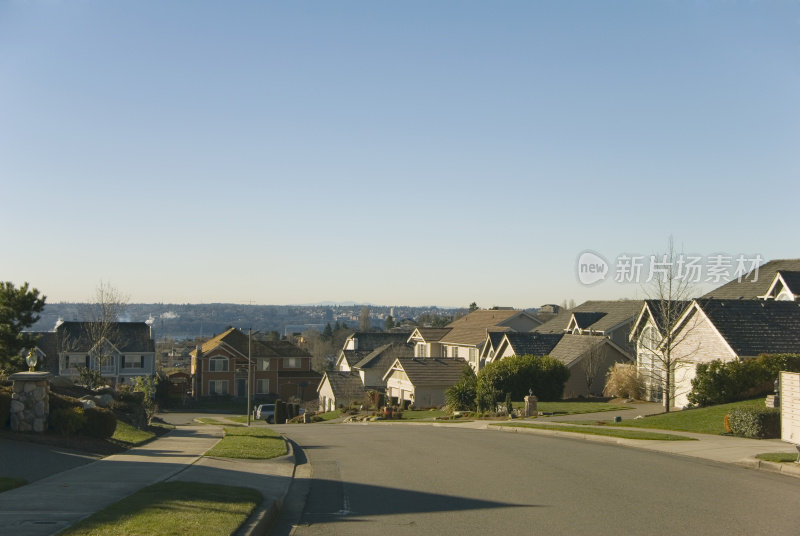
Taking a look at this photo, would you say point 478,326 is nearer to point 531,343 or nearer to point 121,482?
point 531,343

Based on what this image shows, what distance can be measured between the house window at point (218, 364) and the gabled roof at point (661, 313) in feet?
165

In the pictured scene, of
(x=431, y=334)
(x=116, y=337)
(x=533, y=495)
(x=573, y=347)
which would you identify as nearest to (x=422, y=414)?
(x=573, y=347)

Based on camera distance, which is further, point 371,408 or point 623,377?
point 371,408

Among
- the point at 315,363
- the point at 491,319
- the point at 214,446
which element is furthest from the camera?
the point at 315,363

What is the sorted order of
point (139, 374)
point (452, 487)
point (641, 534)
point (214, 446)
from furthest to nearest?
point (139, 374), point (214, 446), point (452, 487), point (641, 534)

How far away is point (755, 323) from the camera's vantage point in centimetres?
3591

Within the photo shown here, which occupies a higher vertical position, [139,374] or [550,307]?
[550,307]

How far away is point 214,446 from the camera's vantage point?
21.5m

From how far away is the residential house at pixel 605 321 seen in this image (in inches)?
2119

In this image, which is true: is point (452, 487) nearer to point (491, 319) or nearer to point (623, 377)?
point (623, 377)

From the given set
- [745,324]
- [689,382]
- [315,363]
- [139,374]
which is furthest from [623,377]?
[315,363]

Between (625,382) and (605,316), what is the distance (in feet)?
53.7

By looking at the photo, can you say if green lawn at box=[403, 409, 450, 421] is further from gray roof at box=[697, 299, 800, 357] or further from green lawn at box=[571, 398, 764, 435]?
gray roof at box=[697, 299, 800, 357]

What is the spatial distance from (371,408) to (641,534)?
5002 cm
